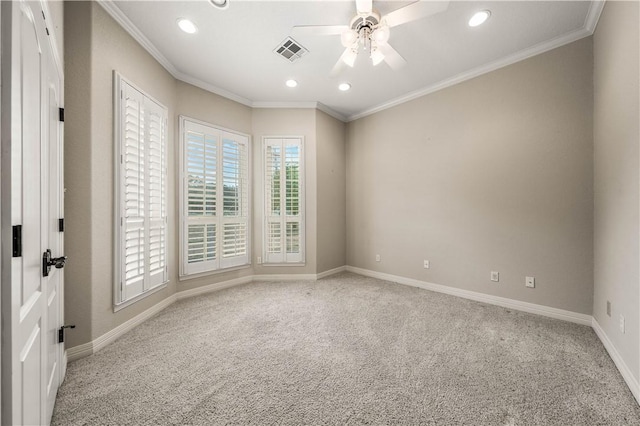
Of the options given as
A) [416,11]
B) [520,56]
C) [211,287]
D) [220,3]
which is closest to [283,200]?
[211,287]

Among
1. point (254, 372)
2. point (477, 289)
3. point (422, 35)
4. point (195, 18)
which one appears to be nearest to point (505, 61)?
point (422, 35)

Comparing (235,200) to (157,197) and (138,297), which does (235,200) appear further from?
(138,297)

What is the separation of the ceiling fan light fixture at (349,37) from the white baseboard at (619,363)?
305cm

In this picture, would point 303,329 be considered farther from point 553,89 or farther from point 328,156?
point 553,89

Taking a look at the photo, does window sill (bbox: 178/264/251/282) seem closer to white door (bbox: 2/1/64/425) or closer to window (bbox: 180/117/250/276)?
window (bbox: 180/117/250/276)

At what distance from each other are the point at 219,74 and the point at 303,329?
131 inches

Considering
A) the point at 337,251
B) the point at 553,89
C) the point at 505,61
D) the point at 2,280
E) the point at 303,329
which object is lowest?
the point at 303,329

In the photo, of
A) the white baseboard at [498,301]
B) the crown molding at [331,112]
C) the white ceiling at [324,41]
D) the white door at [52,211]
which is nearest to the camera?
the white door at [52,211]

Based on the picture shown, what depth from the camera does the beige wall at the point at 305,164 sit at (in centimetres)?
408

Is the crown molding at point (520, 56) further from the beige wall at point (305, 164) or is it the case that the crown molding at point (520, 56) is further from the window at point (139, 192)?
the window at point (139, 192)

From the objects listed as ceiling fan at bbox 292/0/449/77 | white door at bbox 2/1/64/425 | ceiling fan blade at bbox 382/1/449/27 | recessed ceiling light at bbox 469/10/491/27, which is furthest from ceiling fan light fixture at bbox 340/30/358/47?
white door at bbox 2/1/64/425

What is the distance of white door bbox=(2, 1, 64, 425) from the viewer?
83cm

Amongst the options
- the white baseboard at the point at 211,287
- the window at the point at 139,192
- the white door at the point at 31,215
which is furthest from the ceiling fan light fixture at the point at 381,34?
the white baseboard at the point at 211,287

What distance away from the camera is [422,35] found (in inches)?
99.3
